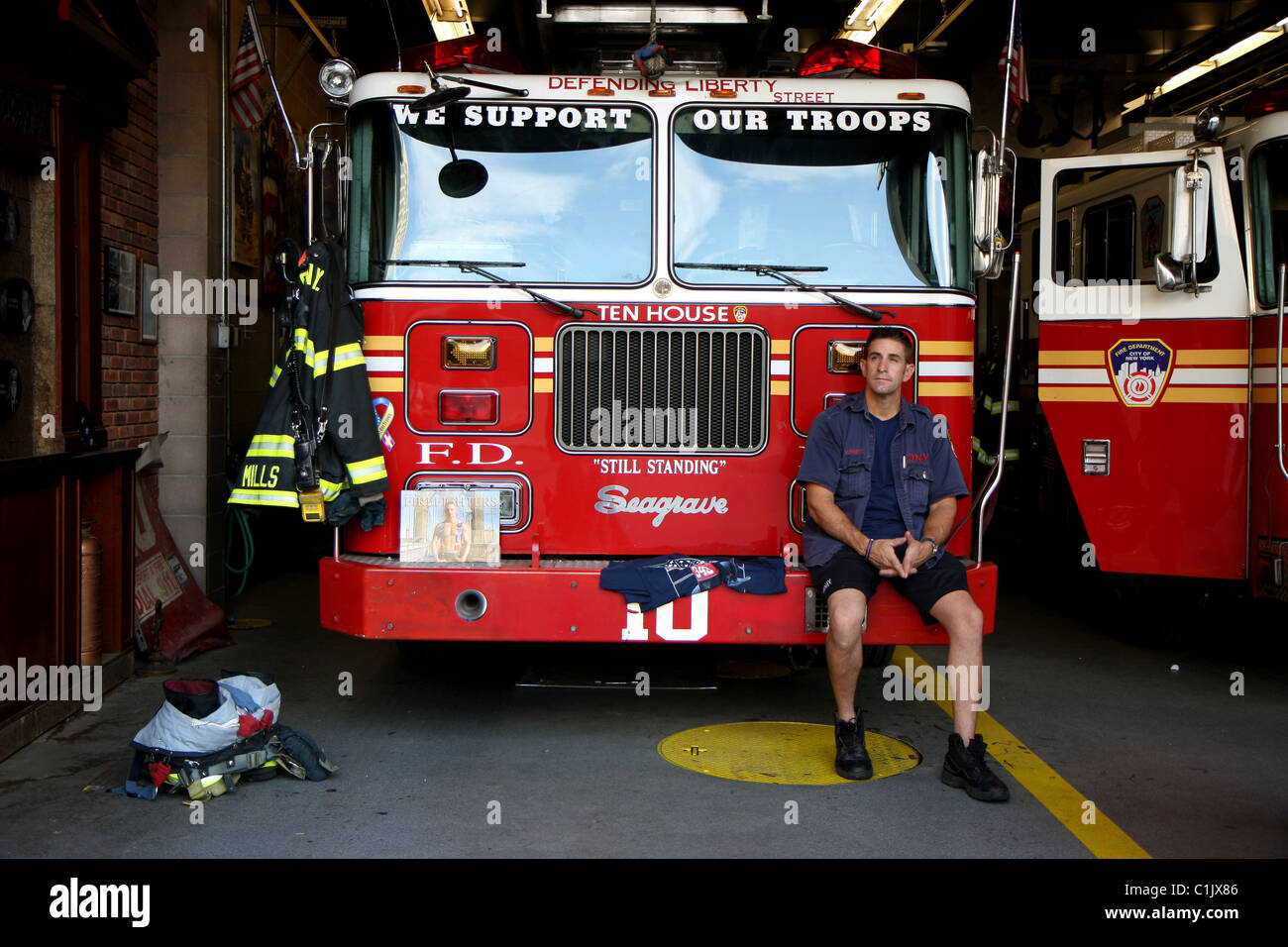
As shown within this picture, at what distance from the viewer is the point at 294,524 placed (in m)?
11.2

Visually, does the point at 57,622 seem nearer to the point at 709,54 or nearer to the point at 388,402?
the point at 388,402

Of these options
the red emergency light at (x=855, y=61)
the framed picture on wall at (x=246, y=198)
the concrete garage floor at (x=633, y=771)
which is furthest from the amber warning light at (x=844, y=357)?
the framed picture on wall at (x=246, y=198)

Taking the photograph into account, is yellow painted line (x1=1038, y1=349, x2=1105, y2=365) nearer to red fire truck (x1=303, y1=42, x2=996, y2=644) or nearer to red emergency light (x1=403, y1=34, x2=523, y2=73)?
red fire truck (x1=303, y1=42, x2=996, y2=644)

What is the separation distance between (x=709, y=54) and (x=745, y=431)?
180 cm

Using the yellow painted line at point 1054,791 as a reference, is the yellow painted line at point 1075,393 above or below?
above

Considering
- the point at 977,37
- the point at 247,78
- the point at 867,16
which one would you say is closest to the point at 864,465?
the point at 867,16

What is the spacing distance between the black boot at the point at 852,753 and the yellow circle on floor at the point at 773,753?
44mm

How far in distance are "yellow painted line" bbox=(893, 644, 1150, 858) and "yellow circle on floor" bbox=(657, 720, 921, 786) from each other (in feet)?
1.40

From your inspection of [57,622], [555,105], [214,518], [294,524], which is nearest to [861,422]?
[555,105]

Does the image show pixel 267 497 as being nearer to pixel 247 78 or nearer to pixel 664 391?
pixel 664 391

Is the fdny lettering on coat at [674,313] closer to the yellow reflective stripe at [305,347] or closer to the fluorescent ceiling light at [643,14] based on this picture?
the yellow reflective stripe at [305,347]

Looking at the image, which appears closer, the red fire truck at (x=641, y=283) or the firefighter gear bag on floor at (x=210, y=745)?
the firefighter gear bag on floor at (x=210, y=745)

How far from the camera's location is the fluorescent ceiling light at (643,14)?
575 centimetres

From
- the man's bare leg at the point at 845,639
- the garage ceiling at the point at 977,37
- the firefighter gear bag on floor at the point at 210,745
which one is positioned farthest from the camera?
the garage ceiling at the point at 977,37
